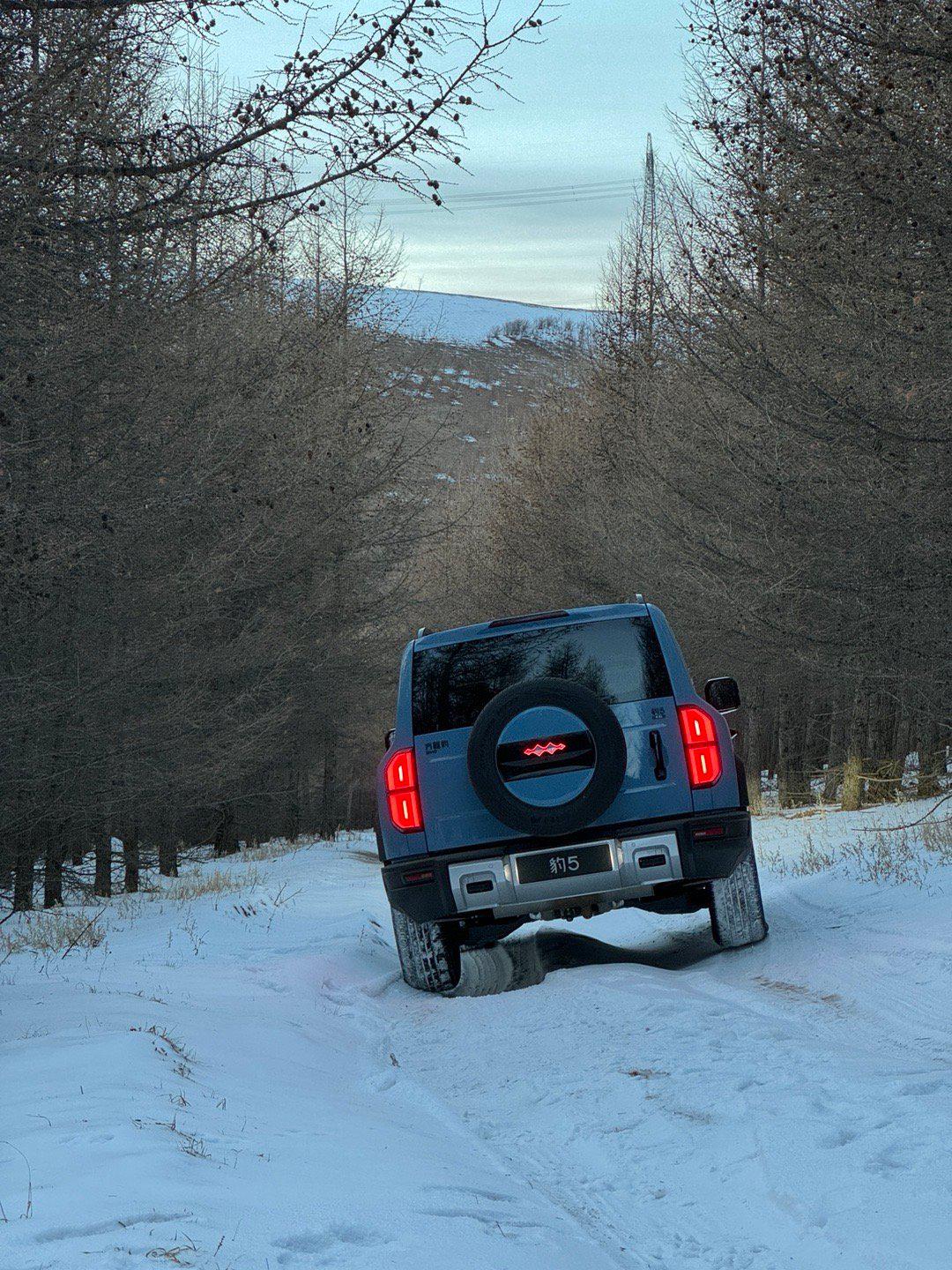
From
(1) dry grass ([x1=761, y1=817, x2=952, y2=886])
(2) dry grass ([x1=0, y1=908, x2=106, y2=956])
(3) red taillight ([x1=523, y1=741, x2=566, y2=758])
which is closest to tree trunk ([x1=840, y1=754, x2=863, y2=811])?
(1) dry grass ([x1=761, y1=817, x2=952, y2=886])

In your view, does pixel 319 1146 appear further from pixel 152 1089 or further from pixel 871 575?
pixel 871 575

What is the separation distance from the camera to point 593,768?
711cm

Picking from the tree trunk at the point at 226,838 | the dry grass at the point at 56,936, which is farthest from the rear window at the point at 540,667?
the tree trunk at the point at 226,838

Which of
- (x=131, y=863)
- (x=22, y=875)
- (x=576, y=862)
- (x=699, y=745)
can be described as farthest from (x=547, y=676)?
(x=131, y=863)

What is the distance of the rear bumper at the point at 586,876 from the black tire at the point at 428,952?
35cm

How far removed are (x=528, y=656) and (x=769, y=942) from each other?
8.26 feet

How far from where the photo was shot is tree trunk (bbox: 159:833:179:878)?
64.6ft

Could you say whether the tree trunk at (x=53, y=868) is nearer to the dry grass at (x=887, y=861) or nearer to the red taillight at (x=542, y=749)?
the dry grass at (x=887, y=861)

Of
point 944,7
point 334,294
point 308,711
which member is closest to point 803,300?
point 944,7

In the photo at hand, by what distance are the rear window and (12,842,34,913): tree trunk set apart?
8.47m

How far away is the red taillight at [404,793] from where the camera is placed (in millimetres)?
7543

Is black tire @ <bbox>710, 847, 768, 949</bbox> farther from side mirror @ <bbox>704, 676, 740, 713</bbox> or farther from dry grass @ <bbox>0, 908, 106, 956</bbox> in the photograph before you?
dry grass @ <bbox>0, 908, 106, 956</bbox>

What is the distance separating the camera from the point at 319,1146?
4148 millimetres

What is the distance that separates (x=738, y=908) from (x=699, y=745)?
1172mm
